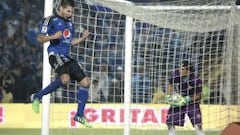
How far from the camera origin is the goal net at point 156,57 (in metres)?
9.52

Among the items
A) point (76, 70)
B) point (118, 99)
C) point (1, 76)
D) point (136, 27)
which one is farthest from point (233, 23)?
point (1, 76)

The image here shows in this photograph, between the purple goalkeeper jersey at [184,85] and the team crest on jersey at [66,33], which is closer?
the team crest on jersey at [66,33]

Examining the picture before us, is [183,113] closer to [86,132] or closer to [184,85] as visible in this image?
[184,85]

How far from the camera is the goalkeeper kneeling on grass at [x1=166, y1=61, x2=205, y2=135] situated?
33.0ft

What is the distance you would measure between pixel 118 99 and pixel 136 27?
4.30 metres

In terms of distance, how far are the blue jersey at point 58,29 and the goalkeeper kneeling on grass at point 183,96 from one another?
316cm

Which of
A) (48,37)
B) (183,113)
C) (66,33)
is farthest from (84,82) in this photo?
(183,113)

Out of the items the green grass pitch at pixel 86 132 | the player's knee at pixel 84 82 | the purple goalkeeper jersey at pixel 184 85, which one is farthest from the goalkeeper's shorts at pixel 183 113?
the player's knee at pixel 84 82

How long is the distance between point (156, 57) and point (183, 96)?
1232mm

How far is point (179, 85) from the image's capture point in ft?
33.3

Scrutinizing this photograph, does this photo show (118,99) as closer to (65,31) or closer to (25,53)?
(25,53)

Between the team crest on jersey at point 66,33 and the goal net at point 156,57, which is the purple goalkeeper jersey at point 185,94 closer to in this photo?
the goal net at point 156,57

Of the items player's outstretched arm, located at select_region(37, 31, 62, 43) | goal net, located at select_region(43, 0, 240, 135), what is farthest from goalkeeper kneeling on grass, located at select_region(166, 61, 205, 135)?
player's outstretched arm, located at select_region(37, 31, 62, 43)

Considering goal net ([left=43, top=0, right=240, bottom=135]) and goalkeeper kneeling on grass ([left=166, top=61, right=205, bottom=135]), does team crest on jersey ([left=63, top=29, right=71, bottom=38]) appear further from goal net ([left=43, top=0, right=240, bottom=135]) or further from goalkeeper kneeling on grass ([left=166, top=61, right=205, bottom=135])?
goalkeeper kneeling on grass ([left=166, top=61, right=205, bottom=135])
